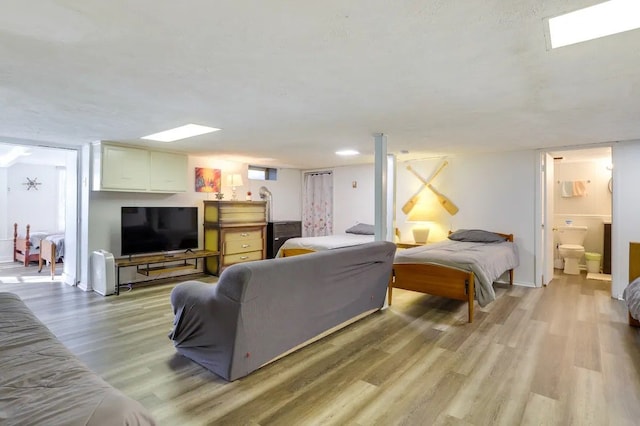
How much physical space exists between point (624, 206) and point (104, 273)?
7088mm

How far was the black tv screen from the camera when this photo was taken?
495 cm

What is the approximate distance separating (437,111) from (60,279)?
6224 millimetres

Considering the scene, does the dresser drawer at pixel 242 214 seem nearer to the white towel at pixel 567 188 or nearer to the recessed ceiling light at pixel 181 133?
the recessed ceiling light at pixel 181 133

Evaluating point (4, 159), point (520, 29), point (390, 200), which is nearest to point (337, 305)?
point (520, 29)

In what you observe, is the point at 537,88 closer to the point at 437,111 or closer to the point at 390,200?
the point at 437,111

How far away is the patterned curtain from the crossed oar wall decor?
1.89 meters


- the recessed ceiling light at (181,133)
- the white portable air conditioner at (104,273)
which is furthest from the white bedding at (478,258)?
the white portable air conditioner at (104,273)

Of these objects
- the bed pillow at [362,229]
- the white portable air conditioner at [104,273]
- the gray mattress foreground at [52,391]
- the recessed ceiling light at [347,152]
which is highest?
the recessed ceiling light at [347,152]

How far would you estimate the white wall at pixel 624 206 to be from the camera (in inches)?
176

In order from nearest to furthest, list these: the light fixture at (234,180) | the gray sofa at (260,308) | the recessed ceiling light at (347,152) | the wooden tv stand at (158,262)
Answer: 1. the gray sofa at (260,308)
2. the wooden tv stand at (158,262)
3. the recessed ceiling light at (347,152)
4. the light fixture at (234,180)

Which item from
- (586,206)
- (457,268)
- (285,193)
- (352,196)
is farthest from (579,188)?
(285,193)

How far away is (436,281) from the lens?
12.8 ft

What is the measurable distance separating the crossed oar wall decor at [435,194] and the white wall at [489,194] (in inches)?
2.5

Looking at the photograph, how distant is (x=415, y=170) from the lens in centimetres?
634
